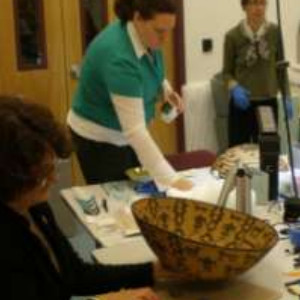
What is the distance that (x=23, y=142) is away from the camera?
1248 mm

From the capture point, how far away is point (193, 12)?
4.37 m

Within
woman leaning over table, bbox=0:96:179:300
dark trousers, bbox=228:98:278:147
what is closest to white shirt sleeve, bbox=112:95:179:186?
woman leaning over table, bbox=0:96:179:300

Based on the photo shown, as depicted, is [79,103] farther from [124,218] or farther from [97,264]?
[97,264]

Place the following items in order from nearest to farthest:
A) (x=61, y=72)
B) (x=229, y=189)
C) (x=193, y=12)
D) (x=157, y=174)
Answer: (x=229, y=189) < (x=157, y=174) < (x=61, y=72) < (x=193, y=12)

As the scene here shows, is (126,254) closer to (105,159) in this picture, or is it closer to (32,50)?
(105,159)

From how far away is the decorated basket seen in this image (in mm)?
1423

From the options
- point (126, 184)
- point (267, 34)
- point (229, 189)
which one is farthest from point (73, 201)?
point (267, 34)

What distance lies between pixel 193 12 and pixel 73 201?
95.8 inches

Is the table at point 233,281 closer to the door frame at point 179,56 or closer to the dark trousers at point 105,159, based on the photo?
the dark trousers at point 105,159

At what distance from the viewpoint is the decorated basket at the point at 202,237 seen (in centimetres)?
142

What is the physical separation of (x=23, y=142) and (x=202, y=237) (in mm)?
605

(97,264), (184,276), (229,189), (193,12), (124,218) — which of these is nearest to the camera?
(184,276)

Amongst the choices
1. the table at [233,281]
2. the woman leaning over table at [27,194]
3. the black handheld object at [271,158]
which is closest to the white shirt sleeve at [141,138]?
the table at [233,281]

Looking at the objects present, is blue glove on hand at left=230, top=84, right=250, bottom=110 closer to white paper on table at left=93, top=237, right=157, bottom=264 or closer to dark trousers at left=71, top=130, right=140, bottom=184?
dark trousers at left=71, top=130, right=140, bottom=184
